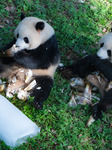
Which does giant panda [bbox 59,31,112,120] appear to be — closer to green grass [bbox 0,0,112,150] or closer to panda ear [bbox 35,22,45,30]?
green grass [bbox 0,0,112,150]

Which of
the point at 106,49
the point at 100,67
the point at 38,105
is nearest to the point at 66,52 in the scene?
the point at 100,67

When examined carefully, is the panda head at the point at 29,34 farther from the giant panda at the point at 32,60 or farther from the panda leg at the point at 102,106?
the panda leg at the point at 102,106

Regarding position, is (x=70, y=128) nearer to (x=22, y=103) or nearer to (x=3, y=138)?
(x=22, y=103)

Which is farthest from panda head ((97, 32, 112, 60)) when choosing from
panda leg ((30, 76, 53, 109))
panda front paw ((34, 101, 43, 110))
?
panda front paw ((34, 101, 43, 110))

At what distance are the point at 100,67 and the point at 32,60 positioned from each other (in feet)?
4.98

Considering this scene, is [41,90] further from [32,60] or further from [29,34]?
[29,34]

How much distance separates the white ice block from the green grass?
0.11 meters

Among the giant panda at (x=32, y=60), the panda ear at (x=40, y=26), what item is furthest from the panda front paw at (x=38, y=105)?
the panda ear at (x=40, y=26)

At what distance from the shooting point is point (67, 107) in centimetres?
435

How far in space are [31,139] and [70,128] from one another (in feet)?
2.70

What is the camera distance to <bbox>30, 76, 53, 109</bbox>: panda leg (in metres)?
4.06

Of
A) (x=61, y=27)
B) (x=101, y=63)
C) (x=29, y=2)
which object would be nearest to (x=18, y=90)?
(x=101, y=63)

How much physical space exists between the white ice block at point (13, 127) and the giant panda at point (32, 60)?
0.54 meters

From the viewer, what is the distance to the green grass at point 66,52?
3844mm
